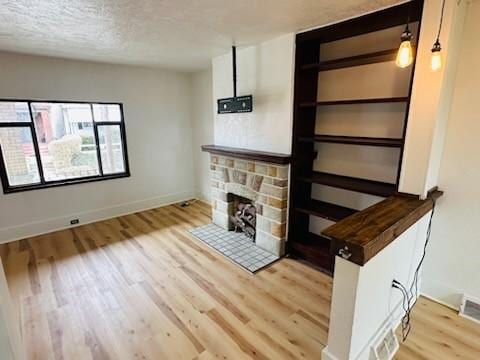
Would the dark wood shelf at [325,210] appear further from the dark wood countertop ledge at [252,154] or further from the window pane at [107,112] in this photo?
the window pane at [107,112]

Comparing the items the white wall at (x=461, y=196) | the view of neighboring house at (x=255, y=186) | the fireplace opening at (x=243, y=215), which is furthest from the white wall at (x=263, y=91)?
the white wall at (x=461, y=196)

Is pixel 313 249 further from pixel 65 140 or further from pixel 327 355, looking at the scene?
pixel 65 140

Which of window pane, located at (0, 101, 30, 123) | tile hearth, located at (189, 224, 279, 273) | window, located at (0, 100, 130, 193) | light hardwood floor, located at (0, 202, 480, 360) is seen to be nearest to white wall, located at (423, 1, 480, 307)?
light hardwood floor, located at (0, 202, 480, 360)

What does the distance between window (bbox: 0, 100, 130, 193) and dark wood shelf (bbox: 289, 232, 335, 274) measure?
3030 mm

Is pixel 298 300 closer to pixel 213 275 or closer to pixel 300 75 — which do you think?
pixel 213 275

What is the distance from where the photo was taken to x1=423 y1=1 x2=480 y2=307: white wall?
6.34ft

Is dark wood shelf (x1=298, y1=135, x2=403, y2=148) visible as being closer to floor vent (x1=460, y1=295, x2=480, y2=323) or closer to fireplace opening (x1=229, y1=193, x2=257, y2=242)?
fireplace opening (x1=229, y1=193, x2=257, y2=242)

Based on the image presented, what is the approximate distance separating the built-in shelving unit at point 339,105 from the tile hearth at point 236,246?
0.36 metres

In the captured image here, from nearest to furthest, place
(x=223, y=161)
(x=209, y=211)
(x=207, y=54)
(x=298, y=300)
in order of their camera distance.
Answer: (x=298, y=300) < (x=207, y=54) < (x=223, y=161) < (x=209, y=211)

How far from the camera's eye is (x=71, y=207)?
3924 millimetres

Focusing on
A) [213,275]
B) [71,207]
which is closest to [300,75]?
[213,275]

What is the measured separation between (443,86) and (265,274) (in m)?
2.23

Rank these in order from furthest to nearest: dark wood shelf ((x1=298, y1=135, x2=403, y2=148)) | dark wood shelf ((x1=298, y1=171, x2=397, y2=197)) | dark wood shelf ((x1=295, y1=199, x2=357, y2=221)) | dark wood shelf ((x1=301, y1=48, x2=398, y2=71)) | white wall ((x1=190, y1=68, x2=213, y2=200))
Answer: white wall ((x1=190, y1=68, x2=213, y2=200)) → dark wood shelf ((x1=295, y1=199, x2=357, y2=221)) → dark wood shelf ((x1=298, y1=171, x2=397, y2=197)) → dark wood shelf ((x1=298, y1=135, x2=403, y2=148)) → dark wood shelf ((x1=301, y1=48, x2=398, y2=71))

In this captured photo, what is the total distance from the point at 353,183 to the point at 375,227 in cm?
103
